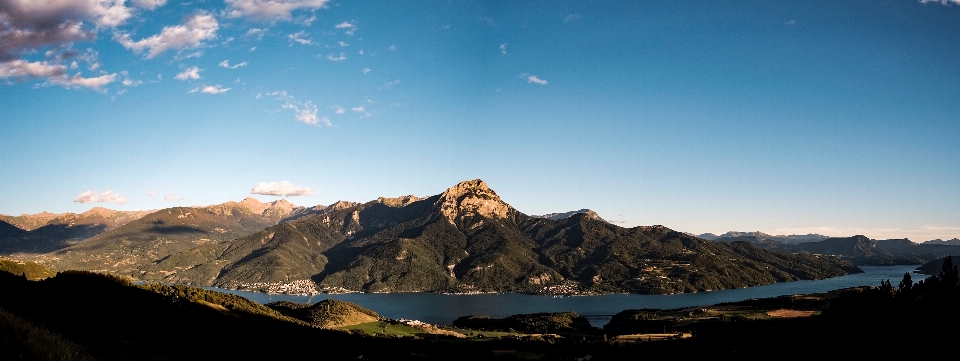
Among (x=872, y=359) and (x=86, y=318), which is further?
(x=872, y=359)

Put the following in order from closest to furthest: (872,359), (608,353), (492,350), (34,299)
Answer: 1. (34,299)
2. (872,359)
3. (608,353)
4. (492,350)

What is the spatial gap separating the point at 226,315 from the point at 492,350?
80452 millimetres

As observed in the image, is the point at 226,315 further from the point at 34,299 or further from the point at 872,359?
the point at 872,359

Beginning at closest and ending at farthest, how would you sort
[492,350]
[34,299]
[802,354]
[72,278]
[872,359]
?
[34,299] → [872,359] → [802,354] → [72,278] → [492,350]

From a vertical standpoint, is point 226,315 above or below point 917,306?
below

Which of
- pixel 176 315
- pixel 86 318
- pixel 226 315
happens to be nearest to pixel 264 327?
pixel 226 315

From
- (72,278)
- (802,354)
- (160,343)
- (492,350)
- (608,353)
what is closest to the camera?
(160,343)

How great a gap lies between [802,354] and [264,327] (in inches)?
5463

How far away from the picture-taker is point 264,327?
158 metres

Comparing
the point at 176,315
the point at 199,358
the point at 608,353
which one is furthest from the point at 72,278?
the point at 608,353

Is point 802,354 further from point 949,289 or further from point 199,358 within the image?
point 199,358

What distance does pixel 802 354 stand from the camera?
111m

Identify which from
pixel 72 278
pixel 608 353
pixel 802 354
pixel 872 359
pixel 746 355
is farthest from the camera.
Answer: pixel 608 353

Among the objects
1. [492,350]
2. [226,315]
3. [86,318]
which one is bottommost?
[492,350]
